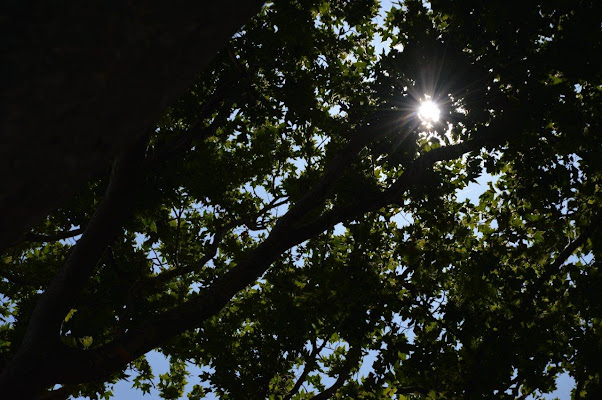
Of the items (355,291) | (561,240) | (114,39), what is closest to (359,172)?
(355,291)

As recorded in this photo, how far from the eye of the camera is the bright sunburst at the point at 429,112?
6.95 meters

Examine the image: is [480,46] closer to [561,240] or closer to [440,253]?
[440,253]

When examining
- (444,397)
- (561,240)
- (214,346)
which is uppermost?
(214,346)

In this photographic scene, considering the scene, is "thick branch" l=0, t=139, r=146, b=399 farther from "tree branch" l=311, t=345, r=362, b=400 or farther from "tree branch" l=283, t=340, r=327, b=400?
"tree branch" l=311, t=345, r=362, b=400

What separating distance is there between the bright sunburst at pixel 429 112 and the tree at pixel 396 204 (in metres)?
0.09

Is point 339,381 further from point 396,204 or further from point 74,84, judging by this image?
point 74,84

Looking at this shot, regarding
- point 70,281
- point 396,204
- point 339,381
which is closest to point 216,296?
point 70,281

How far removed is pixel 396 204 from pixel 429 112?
1.93 metres

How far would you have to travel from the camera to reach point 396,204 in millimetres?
7449

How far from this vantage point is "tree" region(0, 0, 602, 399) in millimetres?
5672

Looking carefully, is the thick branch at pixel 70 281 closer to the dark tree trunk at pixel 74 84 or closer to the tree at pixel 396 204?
the tree at pixel 396 204

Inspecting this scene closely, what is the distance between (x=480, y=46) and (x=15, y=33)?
22.0ft

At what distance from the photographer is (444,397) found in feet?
22.3

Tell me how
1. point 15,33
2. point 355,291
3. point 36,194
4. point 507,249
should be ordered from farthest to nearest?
point 507,249
point 355,291
point 36,194
point 15,33
